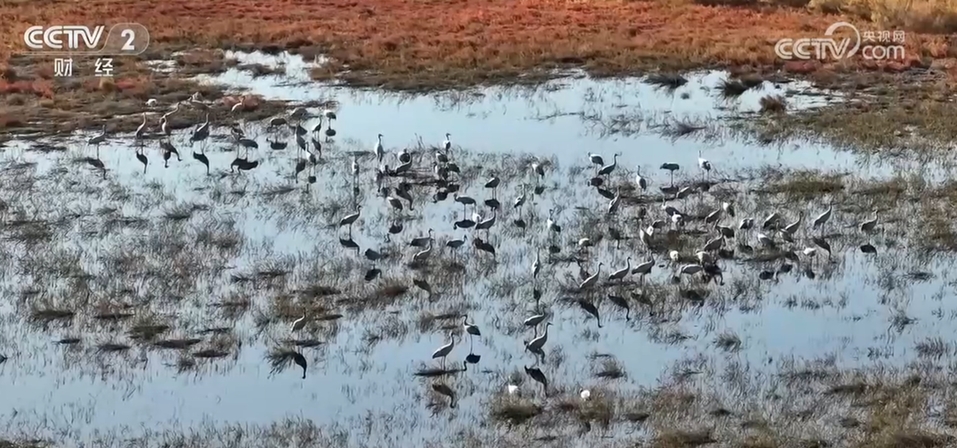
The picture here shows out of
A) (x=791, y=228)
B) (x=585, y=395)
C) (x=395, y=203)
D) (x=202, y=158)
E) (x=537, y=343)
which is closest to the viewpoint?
(x=585, y=395)

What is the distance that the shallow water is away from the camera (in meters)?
9.09

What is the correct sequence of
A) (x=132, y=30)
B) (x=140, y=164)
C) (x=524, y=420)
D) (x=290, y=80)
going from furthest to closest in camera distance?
(x=132, y=30) < (x=290, y=80) < (x=140, y=164) < (x=524, y=420)

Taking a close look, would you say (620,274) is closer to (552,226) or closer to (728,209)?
(552,226)

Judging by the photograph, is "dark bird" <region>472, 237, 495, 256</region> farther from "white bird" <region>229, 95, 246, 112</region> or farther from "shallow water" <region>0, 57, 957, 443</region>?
"white bird" <region>229, 95, 246, 112</region>

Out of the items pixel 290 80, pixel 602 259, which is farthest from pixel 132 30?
pixel 602 259

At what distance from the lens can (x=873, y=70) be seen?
2117 centimetres

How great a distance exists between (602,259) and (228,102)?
9024 mm

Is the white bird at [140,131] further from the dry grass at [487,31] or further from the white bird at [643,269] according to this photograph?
the white bird at [643,269]

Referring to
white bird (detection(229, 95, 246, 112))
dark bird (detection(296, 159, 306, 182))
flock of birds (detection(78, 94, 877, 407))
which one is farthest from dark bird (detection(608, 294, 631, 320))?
white bird (detection(229, 95, 246, 112))

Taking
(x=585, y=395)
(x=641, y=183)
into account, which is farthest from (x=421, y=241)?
(x=585, y=395)

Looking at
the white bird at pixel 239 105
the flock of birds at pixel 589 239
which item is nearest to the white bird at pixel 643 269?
the flock of birds at pixel 589 239

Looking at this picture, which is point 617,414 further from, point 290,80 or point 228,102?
point 290,80

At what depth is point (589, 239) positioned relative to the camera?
12.2m

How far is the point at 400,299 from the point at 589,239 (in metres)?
2.37
